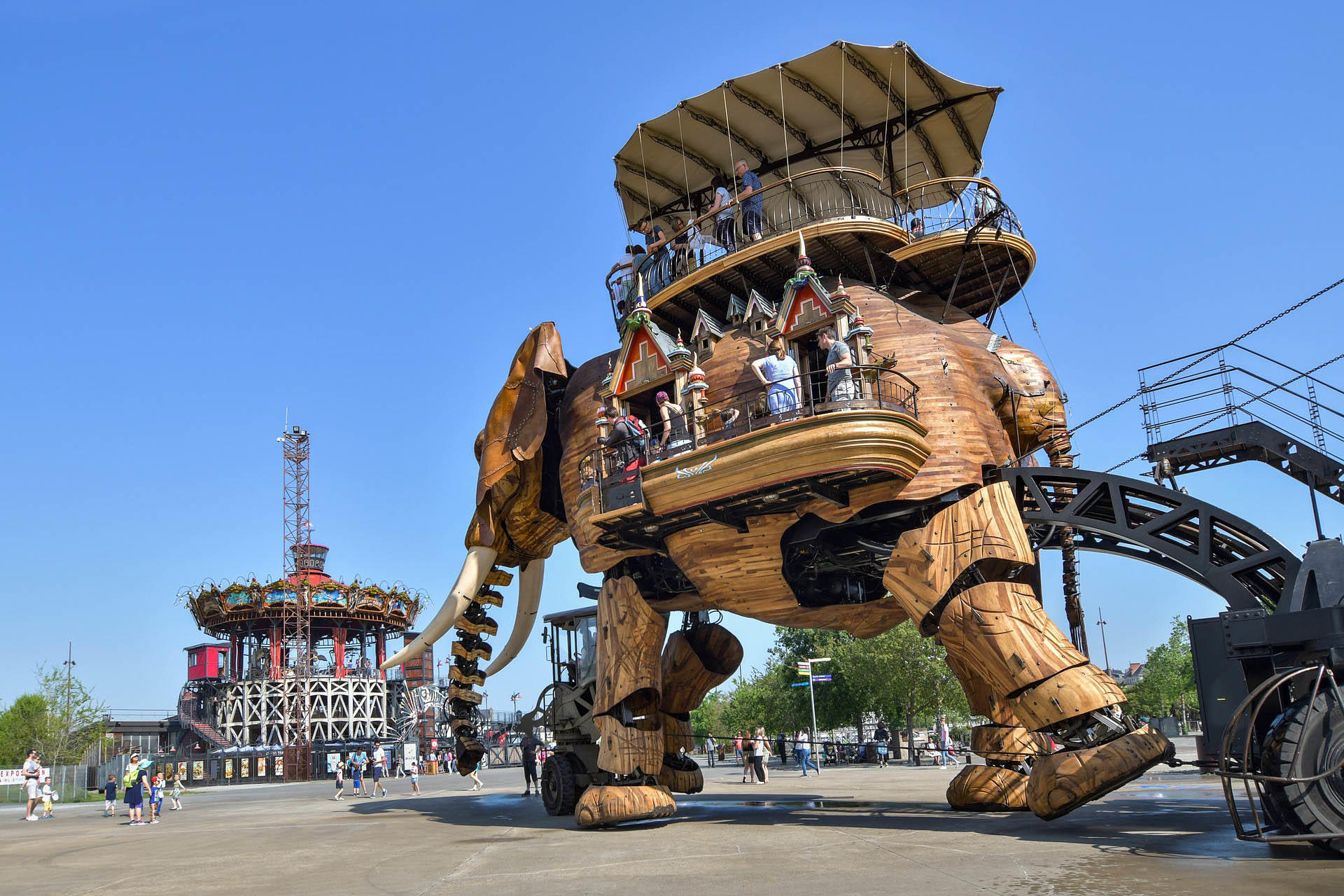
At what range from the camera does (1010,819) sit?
13555 millimetres

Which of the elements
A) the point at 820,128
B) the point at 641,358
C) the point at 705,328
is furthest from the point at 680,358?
the point at 820,128

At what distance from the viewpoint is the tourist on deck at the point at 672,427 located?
14245mm

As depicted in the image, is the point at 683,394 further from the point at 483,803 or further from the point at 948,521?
the point at 483,803

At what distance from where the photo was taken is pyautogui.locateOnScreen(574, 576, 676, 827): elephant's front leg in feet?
48.5

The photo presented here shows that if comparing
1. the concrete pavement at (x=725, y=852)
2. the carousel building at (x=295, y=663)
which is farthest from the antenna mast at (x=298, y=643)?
the concrete pavement at (x=725, y=852)

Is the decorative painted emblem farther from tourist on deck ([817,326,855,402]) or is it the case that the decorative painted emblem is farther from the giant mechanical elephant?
tourist on deck ([817,326,855,402])

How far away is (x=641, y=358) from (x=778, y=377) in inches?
111

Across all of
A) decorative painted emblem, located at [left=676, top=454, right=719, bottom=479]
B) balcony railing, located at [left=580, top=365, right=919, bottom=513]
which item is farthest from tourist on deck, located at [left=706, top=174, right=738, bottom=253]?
decorative painted emblem, located at [left=676, top=454, right=719, bottom=479]

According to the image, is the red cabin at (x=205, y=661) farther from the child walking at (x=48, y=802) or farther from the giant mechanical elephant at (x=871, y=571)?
the giant mechanical elephant at (x=871, y=571)

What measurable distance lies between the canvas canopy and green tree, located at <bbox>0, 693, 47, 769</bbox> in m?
49.0

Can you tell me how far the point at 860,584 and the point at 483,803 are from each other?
39.2ft

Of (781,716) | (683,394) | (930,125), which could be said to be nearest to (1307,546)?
(683,394)

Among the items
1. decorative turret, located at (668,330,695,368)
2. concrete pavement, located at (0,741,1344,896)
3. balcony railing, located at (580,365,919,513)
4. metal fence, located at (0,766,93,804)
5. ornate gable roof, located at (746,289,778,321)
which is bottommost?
metal fence, located at (0,766,93,804)

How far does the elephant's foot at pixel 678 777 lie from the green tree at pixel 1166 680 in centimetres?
4562
